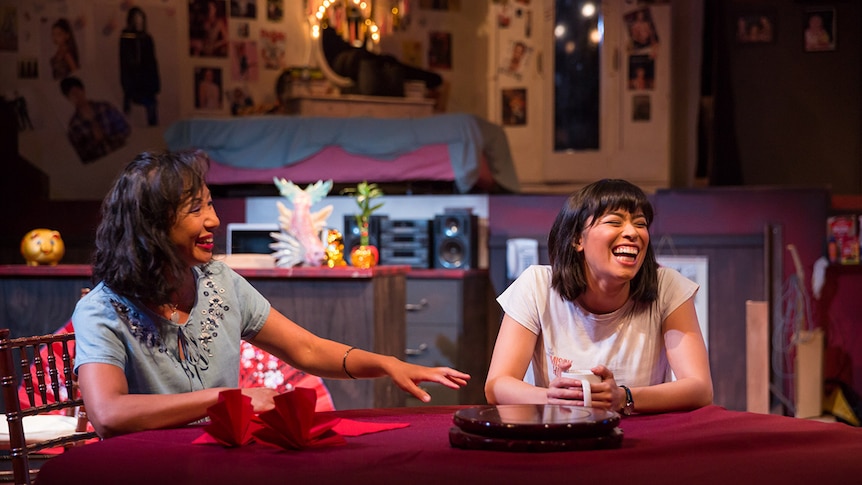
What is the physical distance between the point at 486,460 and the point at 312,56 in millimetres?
8792

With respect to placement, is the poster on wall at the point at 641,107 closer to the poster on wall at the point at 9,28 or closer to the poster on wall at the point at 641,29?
the poster on wall at the point at 641,29

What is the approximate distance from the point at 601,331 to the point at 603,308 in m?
0.06

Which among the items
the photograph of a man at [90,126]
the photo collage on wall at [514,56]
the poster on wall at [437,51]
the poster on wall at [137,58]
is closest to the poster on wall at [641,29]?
the photo collage on wall at [514,56]

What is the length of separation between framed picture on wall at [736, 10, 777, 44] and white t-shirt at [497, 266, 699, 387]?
23.8 feet

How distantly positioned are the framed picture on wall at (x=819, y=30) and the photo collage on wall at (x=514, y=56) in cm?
249

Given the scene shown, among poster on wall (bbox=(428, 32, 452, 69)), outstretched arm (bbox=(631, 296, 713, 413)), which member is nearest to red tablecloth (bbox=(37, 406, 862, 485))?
outstretched arm (bbox=(631, 296, 713, 413))

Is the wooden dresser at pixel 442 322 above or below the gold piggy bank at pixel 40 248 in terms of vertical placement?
below

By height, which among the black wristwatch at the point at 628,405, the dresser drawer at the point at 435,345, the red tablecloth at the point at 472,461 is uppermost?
the red tablecloth at the point at 472,461

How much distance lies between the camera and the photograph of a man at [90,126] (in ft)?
29.5

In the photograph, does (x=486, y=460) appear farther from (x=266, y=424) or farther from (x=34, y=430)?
(x=34, y=430)

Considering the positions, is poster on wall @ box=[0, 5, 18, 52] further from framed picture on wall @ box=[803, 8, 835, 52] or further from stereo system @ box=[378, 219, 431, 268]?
framed picture on wall @ box=[803, 8, 835, 52]

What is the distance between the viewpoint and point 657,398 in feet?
6.97

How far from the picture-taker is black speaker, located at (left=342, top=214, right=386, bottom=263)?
6.99m

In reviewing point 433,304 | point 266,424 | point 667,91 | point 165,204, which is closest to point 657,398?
point 266,424
